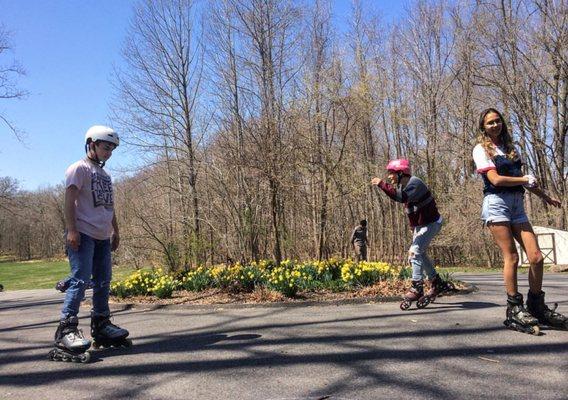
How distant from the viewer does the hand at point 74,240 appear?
4.13 meters

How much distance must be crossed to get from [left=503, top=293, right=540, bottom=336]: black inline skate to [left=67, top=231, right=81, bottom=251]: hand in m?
3.82

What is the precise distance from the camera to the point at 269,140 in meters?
10.9

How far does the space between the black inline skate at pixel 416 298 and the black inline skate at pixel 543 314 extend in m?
1.52

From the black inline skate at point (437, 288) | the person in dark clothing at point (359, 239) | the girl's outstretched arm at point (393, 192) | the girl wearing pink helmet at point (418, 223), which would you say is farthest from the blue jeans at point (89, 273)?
the person in dark clothing at point (359, 239)

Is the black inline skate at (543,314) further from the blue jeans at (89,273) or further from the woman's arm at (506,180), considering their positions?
the blue jeans at (89,273)

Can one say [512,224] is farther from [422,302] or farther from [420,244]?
[422,302]

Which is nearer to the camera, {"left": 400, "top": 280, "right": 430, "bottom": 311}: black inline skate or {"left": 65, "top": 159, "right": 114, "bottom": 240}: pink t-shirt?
{"left": 65, "top": 159, "right": 114, "bottom": 240}: pink t-shirt

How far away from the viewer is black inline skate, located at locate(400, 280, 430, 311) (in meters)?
5.78

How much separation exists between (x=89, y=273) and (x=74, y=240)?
0.35 metres

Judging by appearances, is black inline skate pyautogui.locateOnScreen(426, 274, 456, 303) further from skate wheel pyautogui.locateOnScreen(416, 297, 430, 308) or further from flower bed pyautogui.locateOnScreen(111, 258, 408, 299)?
flower bed pyautogui.locateOnScreen(111, 258, 408, 299)

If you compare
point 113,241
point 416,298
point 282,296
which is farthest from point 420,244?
point 113,241

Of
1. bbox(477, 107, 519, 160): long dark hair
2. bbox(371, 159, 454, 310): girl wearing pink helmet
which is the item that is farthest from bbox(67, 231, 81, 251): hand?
bbox(477, 107, 519, 160): long dark hair

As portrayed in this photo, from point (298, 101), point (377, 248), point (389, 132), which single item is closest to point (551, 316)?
point (298, 101)

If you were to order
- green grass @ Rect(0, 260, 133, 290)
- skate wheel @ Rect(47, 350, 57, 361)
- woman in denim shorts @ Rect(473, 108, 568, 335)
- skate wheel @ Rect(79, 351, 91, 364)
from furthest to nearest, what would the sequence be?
green grass @ Rect(0, 260, 133, 290) < woman in denim shorts @ Rect(473, 108, 568, 335) < skate wheel @ Rect(47, 350, 57, 361) < skate wheel @ Rect(79, 351, 91, 364)
